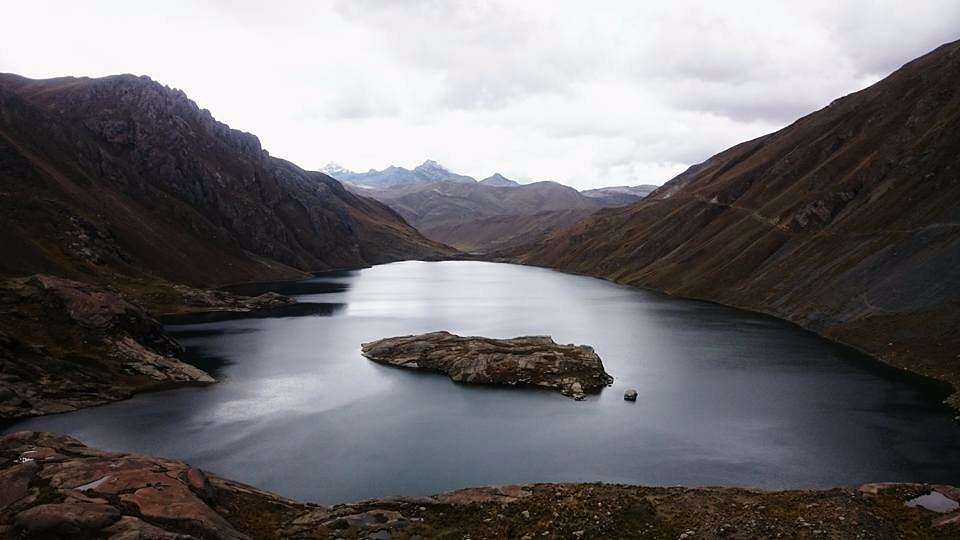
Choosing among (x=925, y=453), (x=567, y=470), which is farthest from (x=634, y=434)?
(x=925, y=453)

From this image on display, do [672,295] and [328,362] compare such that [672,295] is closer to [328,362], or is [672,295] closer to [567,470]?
[328,362]

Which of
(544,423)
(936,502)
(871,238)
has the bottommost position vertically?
(544,423)

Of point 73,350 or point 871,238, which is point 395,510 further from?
point 871,238

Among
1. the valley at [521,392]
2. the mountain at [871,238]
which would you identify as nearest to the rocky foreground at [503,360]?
the valley at [521,392]

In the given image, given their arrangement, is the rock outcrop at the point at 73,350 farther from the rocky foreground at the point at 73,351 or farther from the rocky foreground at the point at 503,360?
the rocky foreground at the point at 503,360

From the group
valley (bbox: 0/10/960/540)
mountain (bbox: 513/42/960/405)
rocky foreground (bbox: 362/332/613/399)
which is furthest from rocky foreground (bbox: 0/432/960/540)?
mountain (bbox: 513/42/960/405)

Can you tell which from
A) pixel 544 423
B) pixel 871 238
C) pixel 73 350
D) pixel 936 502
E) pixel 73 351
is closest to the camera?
pixel 936 502

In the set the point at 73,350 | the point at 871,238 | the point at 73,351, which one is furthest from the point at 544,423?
the point at 871,238

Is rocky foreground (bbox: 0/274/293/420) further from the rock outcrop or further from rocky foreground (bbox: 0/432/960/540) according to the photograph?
rocky foreground (bbox: 0/432/960/540)
